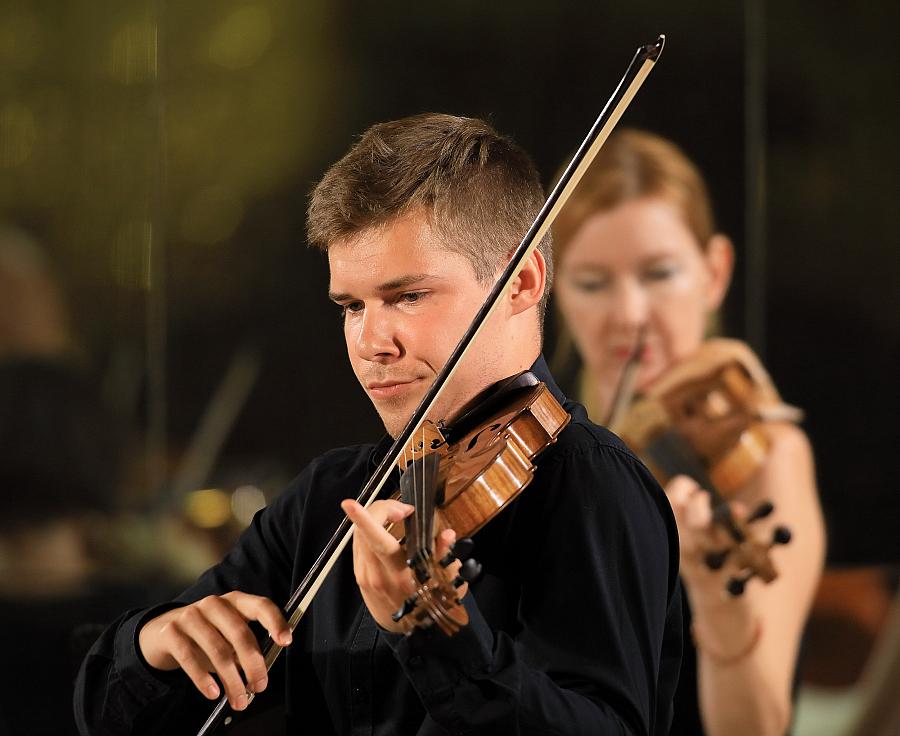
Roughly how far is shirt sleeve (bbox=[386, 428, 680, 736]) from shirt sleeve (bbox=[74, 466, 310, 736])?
1.02ft

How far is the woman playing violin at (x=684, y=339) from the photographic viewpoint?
2605 mm

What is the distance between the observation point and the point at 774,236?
267 cm

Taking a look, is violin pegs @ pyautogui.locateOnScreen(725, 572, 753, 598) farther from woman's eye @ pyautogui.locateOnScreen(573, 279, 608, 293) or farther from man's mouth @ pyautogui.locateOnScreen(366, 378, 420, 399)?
man's mouth @ pyautogui.locateOnScreen(366, 378, 420, 399)

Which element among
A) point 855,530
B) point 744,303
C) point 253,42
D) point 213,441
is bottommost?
point 855,530

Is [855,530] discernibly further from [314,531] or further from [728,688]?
[314,531]

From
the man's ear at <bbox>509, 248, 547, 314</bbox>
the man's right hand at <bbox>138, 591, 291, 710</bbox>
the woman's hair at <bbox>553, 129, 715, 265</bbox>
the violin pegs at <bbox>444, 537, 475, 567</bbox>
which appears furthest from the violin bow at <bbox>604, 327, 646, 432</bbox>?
the violin pegs at <bbox>444, 537, 475, 567</bbox>

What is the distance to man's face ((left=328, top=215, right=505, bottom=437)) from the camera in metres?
1.12

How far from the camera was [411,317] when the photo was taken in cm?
112

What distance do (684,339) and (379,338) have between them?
164 cm

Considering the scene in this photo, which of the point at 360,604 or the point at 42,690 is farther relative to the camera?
the point at 42,690

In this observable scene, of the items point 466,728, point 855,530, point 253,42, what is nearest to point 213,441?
point 253,42

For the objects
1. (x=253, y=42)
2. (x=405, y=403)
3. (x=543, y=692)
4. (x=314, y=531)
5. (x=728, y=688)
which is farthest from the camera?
(x=253, y=42)

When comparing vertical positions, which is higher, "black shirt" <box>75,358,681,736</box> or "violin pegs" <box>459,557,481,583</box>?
"violin pegs" <box>459,557,481,583</box>

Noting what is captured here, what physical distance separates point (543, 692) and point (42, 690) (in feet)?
6.95
